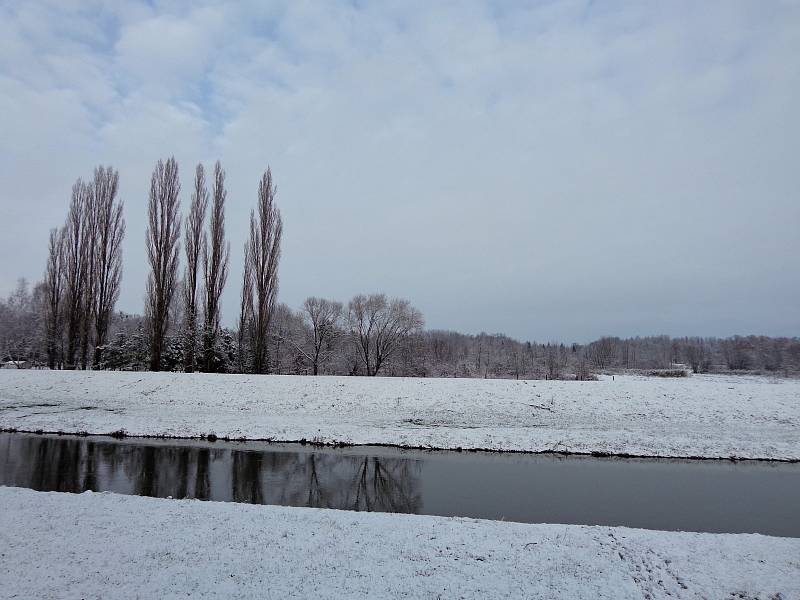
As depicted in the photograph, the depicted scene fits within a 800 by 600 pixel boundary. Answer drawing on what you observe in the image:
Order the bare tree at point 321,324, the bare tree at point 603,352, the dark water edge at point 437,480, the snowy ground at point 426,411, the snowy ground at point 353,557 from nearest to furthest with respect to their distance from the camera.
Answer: the snowy ground at point 353,557 → the dark water edge at point 437,480 → the snowy ground at point 426,411 → the bare tree at point 321,324 → the bare tree at point 603,352

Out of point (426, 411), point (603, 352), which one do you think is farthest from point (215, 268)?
point (603, 352)

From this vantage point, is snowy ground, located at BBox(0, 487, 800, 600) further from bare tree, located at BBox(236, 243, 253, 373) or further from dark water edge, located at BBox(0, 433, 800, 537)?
bare tree, located at BBox(236, 243, 253, 373)

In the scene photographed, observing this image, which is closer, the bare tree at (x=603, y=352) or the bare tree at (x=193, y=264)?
the bare tree at (x=193, y=264)

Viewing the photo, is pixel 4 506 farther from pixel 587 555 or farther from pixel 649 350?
pixel 649 350

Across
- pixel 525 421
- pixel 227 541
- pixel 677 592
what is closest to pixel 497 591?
pixel 677 592

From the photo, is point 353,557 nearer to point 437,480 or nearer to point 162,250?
point 437,480

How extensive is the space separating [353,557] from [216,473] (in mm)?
A: 7372

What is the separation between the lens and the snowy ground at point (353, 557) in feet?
18.3

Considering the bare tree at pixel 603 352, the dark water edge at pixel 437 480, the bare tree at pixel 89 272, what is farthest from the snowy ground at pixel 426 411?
the bare tree at pixel 603 352

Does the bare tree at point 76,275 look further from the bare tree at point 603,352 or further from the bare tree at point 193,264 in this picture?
the bare tree at point 603,352

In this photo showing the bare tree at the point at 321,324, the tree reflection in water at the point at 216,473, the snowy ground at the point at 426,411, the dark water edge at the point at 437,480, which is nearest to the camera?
the dark water edge at the point at 437,480

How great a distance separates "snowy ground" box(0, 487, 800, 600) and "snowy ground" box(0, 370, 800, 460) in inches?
349

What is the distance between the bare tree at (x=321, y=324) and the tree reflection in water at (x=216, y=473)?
33.2m

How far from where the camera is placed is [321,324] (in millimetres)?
49844
